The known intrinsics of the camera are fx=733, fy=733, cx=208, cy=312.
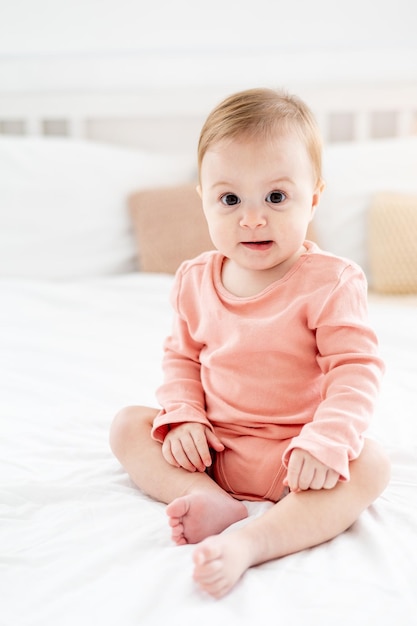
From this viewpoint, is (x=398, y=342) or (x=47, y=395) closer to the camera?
(x=47, y=395)

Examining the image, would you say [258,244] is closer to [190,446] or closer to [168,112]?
[190,446]

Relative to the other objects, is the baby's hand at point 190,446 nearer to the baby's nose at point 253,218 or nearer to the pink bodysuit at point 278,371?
the pink bodysuit at point 278,371

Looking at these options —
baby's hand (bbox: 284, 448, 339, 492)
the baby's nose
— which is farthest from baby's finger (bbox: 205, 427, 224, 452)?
the baby's nose

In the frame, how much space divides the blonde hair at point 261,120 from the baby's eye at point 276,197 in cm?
6

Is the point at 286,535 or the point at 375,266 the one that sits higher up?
the point at 286,535

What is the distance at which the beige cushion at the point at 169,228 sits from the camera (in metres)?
1.86

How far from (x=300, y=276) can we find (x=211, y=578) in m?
0.39

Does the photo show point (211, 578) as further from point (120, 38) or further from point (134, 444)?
point (120, 38)

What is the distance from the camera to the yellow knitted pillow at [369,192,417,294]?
177 cm

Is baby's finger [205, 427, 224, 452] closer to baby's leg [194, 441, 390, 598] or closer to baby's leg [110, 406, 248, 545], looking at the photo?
baby's leg [110, 406, 248, 545]

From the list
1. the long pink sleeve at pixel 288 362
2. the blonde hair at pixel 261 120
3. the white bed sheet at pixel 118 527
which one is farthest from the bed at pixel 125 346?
the blonde hair at pixel 261 120

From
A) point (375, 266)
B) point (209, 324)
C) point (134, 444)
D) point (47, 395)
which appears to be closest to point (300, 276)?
point (209, 324)

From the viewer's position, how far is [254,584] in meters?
0.68

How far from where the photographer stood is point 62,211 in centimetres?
193
